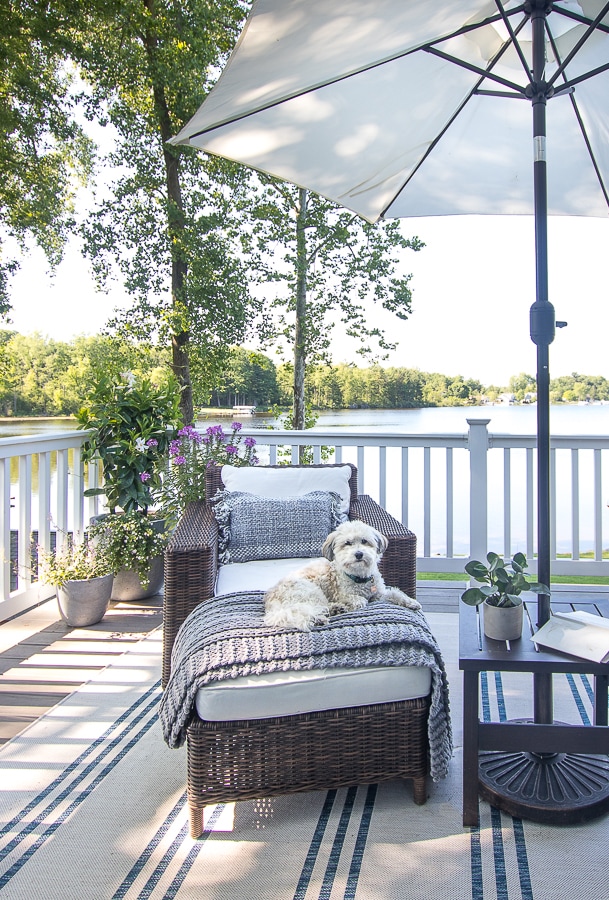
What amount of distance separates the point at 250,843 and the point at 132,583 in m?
2.40

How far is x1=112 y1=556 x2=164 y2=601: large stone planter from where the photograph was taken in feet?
13.0

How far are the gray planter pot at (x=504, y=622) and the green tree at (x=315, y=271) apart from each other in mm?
7212

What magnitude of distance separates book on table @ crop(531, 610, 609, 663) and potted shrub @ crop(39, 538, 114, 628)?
2459mm

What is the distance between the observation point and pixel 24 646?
10.5 ft

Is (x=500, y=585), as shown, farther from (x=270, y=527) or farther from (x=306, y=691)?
(x=270, y=527)

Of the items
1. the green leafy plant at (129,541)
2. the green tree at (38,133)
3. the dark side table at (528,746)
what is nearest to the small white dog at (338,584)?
the dark side table at (528,746)

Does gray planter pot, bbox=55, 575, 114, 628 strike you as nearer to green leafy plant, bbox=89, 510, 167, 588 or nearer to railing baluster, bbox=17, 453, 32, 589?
green leafy plant, bbox=89, 510, 167, 588

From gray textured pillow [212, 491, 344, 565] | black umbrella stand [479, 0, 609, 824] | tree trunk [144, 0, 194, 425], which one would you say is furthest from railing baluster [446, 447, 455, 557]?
tree trunk [144, 0, 194, 425]

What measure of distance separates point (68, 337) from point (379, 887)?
950 cm

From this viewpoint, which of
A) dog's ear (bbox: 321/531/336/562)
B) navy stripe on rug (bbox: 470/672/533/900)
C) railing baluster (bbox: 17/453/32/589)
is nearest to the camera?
navy stripe on rug (bbox: 470/672/533/900)

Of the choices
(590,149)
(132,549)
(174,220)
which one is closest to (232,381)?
(174,220)

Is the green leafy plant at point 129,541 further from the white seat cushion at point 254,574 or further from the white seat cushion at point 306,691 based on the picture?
the white seat cushion at point 306,691

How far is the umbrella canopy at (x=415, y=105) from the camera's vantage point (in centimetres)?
192

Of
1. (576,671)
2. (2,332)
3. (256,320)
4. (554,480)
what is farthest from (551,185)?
(2,332)
